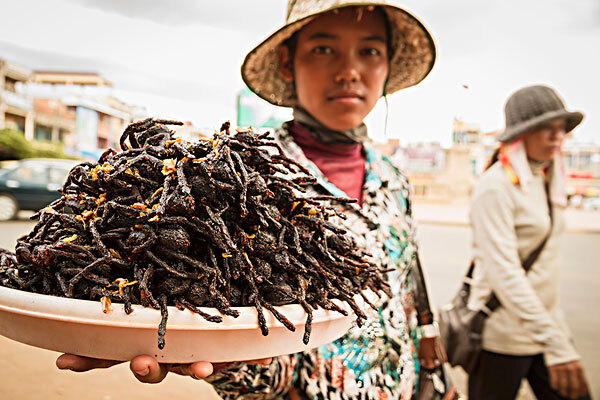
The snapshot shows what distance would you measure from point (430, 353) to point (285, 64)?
4.09 feet

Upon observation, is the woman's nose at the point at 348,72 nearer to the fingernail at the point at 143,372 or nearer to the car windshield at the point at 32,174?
the fingernail at the point at 143,372

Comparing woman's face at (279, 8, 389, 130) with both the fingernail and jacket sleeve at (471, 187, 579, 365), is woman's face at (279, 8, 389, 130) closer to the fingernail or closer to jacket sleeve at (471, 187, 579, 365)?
jacket sleeve at (471, 187, 579, 365)

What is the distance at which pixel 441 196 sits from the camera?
87.9 feet

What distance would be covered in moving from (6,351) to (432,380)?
1.66m

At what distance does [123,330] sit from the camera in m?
0.64

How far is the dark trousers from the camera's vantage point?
201cm

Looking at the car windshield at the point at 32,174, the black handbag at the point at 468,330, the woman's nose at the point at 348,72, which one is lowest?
the black handbag at the point at 468,330

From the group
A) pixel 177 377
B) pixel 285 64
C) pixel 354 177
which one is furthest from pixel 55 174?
pixel 354 177

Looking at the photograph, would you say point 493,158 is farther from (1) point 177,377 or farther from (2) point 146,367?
(2) point 146,367

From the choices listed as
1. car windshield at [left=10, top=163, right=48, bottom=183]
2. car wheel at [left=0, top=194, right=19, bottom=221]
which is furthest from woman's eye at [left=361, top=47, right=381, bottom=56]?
car wheel at [left=0, top=194, right=19, bottom=221]

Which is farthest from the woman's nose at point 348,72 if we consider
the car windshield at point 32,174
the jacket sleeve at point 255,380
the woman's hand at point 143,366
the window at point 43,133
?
the window at point 43,133

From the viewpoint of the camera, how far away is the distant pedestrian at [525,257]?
192 centimetres

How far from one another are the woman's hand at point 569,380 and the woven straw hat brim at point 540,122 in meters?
1.09

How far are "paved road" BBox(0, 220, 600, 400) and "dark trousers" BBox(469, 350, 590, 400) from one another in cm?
129
